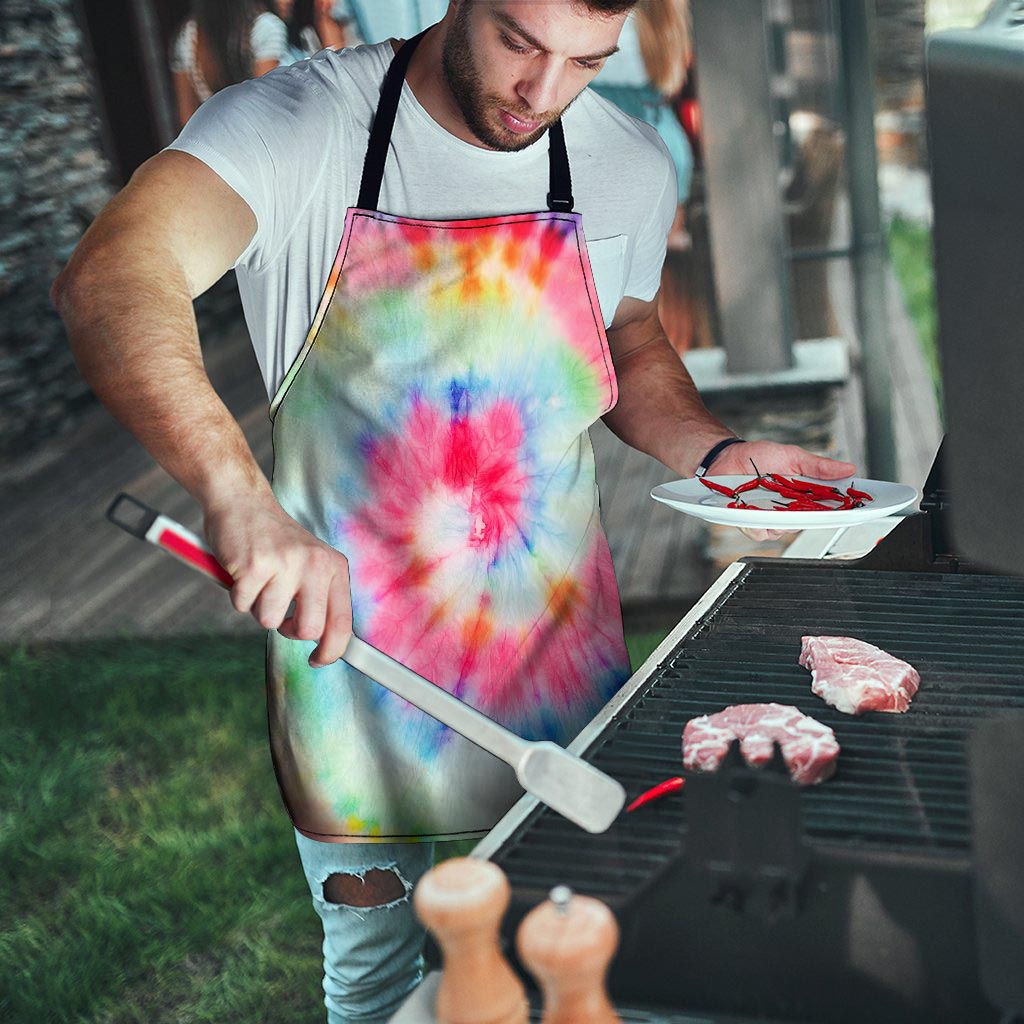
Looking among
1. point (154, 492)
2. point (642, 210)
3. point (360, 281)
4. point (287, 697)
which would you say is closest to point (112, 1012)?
point (287, 697)

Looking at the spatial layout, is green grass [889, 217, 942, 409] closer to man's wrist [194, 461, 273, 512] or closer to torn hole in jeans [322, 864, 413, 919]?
torn hole in jeans [322, 864, 413, 919]

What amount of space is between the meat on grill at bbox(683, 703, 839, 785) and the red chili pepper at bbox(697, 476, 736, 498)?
0.47m

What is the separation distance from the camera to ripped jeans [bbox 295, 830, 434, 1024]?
6.01ft

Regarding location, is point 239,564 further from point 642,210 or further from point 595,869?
point 642,210

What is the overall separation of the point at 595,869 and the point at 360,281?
953 mm

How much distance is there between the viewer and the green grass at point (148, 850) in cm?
290

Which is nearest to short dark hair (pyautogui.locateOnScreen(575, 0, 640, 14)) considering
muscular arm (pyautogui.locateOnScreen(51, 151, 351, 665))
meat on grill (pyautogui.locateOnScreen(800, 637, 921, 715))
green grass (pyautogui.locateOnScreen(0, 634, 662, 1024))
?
muscular arm (pyautogui.locateOnScreen(51, 151, 351, 665))

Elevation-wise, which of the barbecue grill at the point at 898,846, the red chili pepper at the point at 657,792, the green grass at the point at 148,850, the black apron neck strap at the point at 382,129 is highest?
the black apron neck strap at the point at 382,129

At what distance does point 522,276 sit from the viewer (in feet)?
6.05

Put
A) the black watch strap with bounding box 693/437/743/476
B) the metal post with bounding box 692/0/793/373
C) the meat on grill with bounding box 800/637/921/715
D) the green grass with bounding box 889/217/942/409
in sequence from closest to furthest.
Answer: the meat on grill with bounding box 800/637/921/715 < the black watch strap with bounding box 693/437/743/476 < the metal post with bounding box 692/0/793/373 < the green grass with bounding box 889/217/942/409

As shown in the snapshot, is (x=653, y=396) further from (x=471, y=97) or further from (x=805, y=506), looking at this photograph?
(x=471, y=97)

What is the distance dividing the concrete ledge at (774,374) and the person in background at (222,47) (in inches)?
101

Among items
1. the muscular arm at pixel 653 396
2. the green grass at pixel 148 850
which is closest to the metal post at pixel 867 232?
the green grass at pixel 148 850

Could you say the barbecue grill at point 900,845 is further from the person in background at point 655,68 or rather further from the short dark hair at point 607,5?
the person in background at point 655,68
